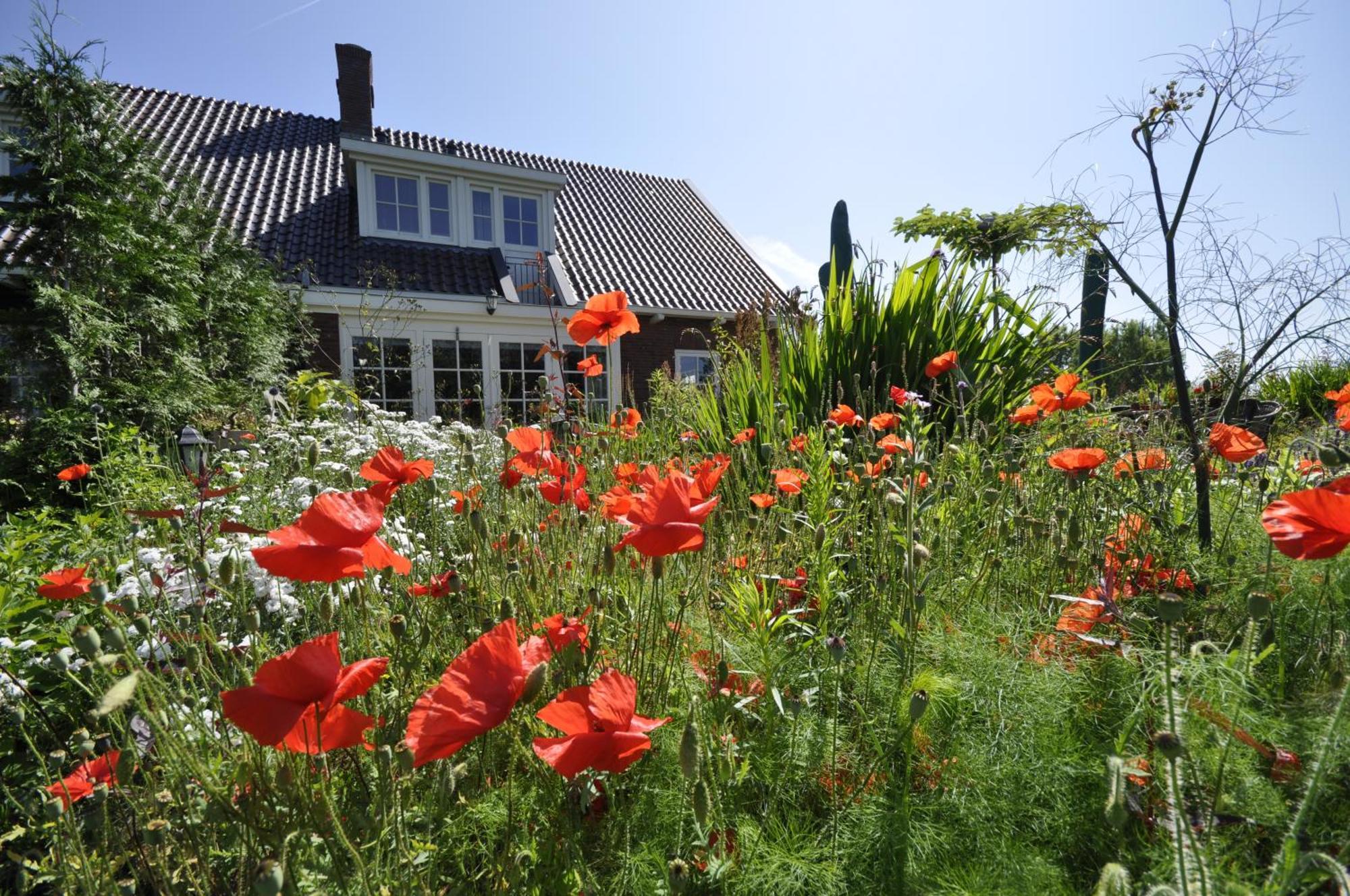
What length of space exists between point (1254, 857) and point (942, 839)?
38 centimetres

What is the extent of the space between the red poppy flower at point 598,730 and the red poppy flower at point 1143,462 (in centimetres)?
157

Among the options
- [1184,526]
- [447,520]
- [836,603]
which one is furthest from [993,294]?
[447,520]

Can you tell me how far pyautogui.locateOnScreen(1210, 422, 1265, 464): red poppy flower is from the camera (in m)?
1.50

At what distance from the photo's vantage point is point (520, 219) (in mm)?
11539

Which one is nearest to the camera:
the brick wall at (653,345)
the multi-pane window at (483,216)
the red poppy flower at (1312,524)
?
the red poppy flower at (1312,524)

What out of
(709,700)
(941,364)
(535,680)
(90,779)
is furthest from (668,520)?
(941,364)

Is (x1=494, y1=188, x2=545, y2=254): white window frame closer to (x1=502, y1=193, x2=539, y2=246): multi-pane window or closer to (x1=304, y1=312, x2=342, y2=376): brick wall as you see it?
(x1=502, y1=193, x2=539, y2=246): multi-pane window

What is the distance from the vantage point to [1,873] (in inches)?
56.2

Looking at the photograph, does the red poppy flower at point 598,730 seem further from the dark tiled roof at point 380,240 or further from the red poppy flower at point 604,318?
the dark tiled roof at point 380,240

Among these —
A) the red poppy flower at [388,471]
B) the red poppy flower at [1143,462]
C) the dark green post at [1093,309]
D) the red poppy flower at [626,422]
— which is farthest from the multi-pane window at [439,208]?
the red poppy flower at [1143,462]

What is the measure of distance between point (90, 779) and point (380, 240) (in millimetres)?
10759

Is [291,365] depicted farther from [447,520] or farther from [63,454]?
[447,520]

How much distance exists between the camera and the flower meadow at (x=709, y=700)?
0.76 m

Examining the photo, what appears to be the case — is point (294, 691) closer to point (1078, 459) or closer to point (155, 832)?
point (155, 832)
